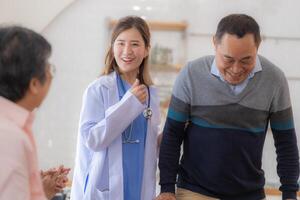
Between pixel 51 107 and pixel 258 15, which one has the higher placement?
pixel 258 15

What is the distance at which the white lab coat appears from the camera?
1626mm

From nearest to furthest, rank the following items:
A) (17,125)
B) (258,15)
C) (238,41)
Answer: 1. (17,125)
2. (238,41)
3. (258,15)

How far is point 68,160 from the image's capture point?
2.77 m

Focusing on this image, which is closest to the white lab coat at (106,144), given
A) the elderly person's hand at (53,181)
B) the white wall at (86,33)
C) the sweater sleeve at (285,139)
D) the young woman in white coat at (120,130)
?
the young woman in white coat at (120,130)

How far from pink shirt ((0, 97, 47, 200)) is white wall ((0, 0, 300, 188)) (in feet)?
5.64

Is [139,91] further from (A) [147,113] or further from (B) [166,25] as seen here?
(B) [166,25]

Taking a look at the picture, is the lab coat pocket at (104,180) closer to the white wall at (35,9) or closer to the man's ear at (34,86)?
the man's ear at (34,86)

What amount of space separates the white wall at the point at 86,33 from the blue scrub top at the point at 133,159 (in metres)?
1.11

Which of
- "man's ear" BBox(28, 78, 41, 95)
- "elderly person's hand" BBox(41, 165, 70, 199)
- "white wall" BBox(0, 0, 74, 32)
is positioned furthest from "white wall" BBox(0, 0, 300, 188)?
"man's ear" BBox(28, 78, 41, 95)

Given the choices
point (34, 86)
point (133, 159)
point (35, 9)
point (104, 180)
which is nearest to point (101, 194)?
point (104, 180)

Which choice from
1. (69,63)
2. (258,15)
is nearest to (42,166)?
(69,63)

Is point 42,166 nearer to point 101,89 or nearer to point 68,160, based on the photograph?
point 68,160

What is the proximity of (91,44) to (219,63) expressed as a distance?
1342mm

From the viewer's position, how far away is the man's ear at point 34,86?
1050 millimetres
